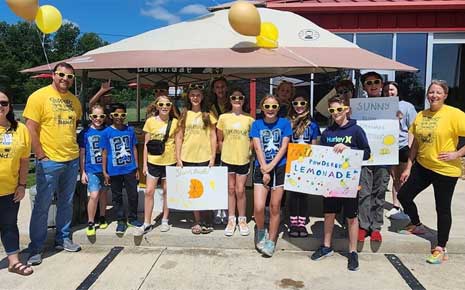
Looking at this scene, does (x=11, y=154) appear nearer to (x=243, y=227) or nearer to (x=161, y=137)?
(x=161, y=137)

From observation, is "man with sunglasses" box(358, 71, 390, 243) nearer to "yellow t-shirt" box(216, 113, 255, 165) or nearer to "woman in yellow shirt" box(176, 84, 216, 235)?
"yellow t-shirt" box(216, 113, 255, 165)

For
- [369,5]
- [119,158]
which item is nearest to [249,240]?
[119,158]

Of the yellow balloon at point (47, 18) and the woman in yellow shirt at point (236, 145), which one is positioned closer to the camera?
the woman in yellow shirt at point (236, 145)

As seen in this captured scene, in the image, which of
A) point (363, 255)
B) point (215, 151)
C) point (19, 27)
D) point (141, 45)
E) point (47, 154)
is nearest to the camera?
point (47, 154)

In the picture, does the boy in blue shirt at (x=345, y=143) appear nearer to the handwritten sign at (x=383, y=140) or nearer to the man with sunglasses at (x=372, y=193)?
the man with sunglasses at (x=372, y=193)

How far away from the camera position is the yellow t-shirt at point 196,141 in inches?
185

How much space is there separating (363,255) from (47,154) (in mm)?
3573

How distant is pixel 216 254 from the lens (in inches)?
178

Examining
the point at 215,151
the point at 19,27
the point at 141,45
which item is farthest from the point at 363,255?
the point at 19,27

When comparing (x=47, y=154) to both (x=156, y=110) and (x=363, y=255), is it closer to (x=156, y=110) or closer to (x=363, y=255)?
(x=156, y=110)

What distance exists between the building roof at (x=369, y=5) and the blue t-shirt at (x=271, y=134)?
18.6 feet

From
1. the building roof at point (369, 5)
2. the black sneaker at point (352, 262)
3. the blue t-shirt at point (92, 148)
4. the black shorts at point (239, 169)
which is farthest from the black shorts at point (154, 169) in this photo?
the building roof at point (369, 5)

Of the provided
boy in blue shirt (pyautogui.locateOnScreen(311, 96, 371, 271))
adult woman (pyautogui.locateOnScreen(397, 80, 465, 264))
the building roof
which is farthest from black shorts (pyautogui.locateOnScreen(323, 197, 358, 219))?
the building roof

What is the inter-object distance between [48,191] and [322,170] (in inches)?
113
